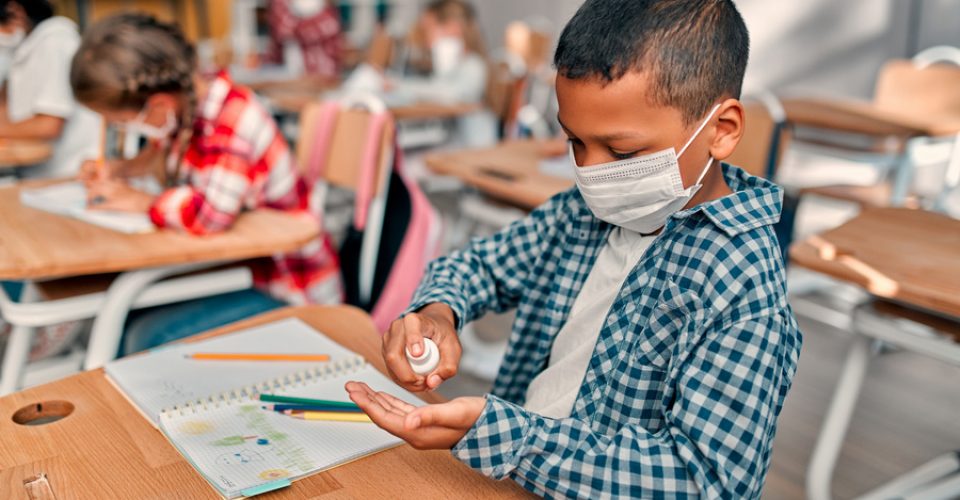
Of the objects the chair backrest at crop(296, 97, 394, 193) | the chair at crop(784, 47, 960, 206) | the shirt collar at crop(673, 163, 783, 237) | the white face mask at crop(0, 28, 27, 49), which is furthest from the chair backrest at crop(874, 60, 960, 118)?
the white face mask at crop(0, 28, 27, 49)

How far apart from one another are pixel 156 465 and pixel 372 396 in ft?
0.82

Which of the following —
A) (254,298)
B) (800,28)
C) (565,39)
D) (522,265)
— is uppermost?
(800,28)

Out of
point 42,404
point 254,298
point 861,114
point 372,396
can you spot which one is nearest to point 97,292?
point 254,298

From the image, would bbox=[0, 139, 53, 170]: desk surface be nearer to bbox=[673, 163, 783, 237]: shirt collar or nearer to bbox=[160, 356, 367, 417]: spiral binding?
bbox=[160, 356, 367, 417]: spiral binding

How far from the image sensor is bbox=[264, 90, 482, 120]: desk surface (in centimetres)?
367

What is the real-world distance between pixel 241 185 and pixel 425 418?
1.17 m

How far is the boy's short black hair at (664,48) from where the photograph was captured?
31.8 inches

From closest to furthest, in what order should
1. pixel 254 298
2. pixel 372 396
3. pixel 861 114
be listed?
1. pixel 372 396
2. pixel 254 298
3. pixel 861 114

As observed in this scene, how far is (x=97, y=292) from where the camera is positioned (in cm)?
168

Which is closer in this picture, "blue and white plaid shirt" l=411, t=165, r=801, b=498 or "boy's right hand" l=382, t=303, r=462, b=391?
"blue and white plaid shirt" l=411, t=165, r=801, b=498

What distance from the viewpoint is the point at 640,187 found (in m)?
0.86

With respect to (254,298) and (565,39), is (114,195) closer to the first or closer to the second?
(254,298)

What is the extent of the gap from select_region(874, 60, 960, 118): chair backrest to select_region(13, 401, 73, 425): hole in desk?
3482mm

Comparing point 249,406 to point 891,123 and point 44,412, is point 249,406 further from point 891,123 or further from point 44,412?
point 891,123
